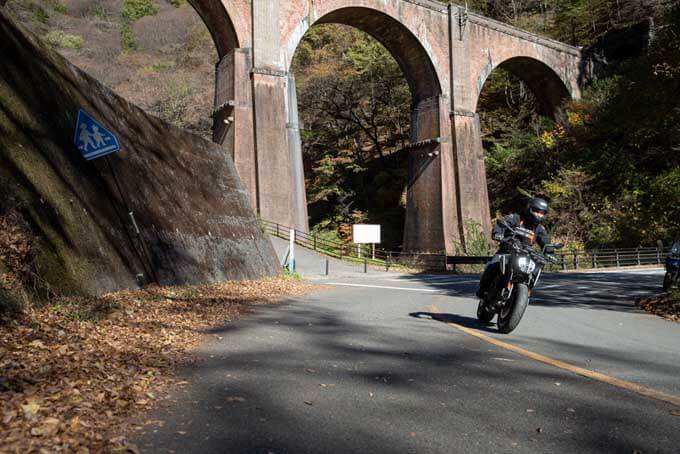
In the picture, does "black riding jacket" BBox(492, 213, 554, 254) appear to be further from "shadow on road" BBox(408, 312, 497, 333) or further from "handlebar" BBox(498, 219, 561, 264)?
"shadow on road" BBox(408, 312, 497, 333)

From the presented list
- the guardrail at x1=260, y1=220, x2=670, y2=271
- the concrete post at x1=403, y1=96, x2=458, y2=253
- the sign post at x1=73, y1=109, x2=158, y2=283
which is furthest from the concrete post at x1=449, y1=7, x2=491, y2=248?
the sign post at x1=73, y1=109, x2=158, y2=283

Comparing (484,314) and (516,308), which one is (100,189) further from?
(516,308)

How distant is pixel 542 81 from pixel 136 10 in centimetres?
7106

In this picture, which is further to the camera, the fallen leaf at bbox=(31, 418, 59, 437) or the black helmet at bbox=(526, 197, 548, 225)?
the black helmet at bbox=(526, 197, 548, 225)

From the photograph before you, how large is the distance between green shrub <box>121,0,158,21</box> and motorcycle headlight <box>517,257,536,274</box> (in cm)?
9070

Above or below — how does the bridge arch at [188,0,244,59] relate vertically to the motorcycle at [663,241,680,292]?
above

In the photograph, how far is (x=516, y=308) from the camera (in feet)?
17.0

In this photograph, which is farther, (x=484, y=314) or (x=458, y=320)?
(x=458, y=320)

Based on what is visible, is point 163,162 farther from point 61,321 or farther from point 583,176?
point 583,176

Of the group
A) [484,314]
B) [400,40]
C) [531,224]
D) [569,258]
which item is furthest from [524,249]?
[400,40]

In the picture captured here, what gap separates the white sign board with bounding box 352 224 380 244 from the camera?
2223cm

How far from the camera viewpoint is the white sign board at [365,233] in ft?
72.9

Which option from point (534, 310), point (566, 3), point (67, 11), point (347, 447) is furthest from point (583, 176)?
point (67, 11)

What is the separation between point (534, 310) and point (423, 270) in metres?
18.1
